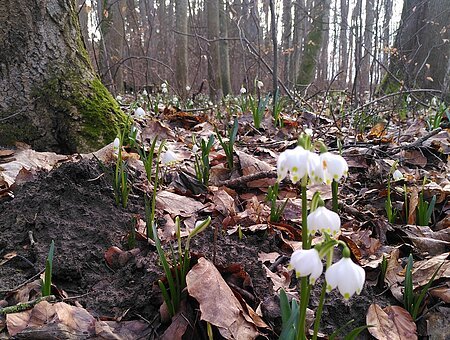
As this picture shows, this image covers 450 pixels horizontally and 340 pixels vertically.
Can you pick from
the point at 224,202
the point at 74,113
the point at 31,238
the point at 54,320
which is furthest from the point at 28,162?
the point at 54,320

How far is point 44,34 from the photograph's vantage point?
2.75 metres

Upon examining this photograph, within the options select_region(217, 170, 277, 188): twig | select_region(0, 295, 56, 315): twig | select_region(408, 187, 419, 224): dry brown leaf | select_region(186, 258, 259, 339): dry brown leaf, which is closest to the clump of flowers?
select_region(186, 258, 259, 339): dry brown leaf

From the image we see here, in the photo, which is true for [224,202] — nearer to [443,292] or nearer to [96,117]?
[443,292]

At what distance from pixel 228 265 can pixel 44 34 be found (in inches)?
82.5

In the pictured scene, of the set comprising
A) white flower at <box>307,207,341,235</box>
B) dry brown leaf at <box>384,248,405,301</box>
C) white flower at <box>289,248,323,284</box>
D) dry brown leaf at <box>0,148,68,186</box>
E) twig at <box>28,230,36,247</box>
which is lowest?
dry brown leaf at <box>384,248,405,301</box>

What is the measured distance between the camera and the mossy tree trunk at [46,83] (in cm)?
269

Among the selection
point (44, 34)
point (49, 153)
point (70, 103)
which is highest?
point (44, 34)

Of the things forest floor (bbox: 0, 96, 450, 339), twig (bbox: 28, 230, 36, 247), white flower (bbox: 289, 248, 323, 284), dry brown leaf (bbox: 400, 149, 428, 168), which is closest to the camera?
white flower (bbox: 289, 248, 323, 284)

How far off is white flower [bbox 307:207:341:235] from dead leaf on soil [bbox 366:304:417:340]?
2.16 feet

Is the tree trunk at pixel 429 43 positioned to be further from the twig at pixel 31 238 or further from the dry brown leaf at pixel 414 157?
the twig at pixel 31 238

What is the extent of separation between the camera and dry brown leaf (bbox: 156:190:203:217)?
2111mm

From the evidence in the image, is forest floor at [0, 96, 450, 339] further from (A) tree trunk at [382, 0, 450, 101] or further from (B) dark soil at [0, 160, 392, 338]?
(A) tree trunk at [382, 0, 450, 101]

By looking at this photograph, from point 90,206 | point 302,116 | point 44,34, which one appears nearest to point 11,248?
point 90,206

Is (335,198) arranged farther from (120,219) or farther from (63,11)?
(63,11)
